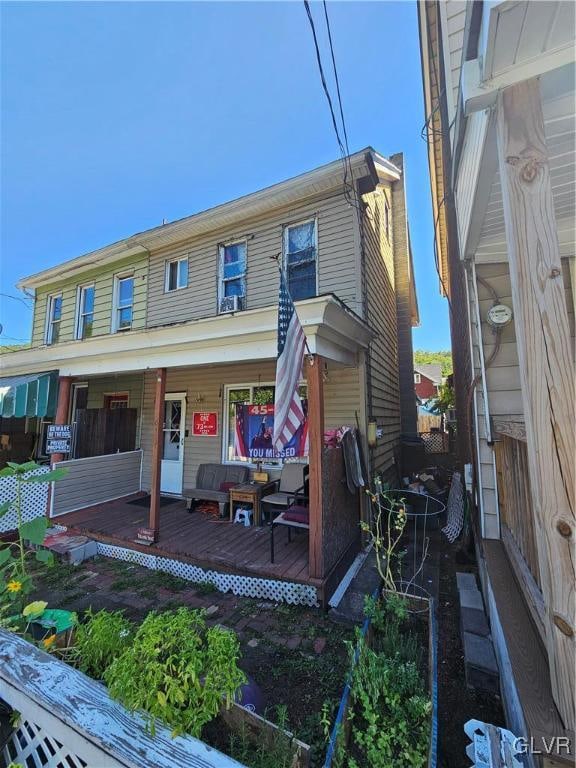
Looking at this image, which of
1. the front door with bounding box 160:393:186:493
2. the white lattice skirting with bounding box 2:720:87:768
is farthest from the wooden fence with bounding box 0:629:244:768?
the front door with bounding box 160:393:186:493

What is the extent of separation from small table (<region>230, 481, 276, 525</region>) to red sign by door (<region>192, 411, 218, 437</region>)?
5.35 ft

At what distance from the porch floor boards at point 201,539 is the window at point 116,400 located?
2935 mm

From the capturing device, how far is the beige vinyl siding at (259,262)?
220 inches

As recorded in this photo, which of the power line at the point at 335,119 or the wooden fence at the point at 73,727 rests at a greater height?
the power line at the point at 335,119

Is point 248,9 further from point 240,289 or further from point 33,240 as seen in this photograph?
point 33,240

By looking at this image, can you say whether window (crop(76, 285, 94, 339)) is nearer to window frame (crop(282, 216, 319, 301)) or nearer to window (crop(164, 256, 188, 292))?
window (crop(164, 256, 188, 292))

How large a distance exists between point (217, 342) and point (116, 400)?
5740mm

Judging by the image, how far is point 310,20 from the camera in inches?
→ 122

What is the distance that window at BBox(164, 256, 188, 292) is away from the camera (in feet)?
24.5

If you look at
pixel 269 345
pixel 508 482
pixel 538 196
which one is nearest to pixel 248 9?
pixel 269 345

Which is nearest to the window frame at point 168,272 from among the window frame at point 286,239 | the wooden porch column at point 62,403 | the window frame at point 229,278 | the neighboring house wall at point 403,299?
the window frame at point 229,278

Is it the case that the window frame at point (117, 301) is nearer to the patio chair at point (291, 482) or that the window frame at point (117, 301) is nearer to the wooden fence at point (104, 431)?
the wooden fence at point (104, 431)

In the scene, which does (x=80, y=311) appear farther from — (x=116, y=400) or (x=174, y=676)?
(x=174, y=676)

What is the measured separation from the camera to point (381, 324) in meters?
7.07
